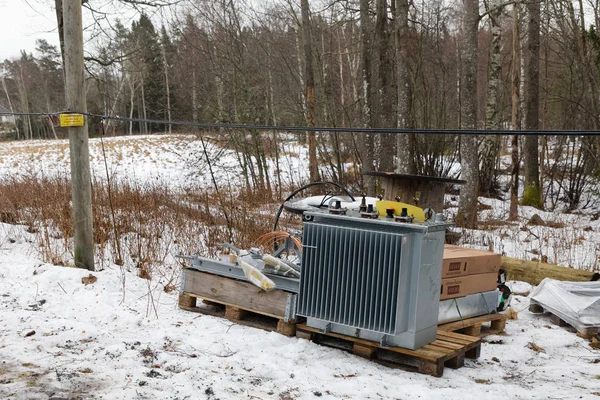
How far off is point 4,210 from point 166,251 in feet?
10.8

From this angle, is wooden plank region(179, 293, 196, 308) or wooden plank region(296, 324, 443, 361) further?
wooden plank region(179, 293, 196, 308)

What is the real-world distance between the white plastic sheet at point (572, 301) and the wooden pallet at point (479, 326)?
1.70 feet

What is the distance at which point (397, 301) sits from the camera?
3420 mm

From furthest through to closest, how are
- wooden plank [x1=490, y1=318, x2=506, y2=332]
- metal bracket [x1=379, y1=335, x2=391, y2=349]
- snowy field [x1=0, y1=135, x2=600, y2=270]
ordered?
snowy field [x1=0, y1=135, x2=600, y2=270] < wooden plank [x1=490, y1=318, x2=506, y2=332] < metal bracket [x1=379, y1=335, x2=391, y2=349]

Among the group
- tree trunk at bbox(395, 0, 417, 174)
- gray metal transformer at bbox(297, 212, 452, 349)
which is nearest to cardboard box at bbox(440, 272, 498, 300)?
gray metal transformer at bbox(297, 212, 452, 349)

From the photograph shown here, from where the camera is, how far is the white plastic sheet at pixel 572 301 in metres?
4.58

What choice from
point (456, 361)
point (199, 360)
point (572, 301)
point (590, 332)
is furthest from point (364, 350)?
point (572, 301)

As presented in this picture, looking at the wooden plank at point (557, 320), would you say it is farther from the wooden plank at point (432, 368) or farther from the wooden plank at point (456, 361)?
the wooden plank at point (432, 368)

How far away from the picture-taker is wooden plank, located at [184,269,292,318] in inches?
165

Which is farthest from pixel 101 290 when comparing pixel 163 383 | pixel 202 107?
pixel 202 107

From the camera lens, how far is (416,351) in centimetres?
351

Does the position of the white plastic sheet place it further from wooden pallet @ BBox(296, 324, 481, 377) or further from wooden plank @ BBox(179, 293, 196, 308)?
wooden plank @ BBox(179, 293, 196, 308)

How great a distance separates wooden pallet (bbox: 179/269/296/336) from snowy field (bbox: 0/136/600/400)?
0.34 feet

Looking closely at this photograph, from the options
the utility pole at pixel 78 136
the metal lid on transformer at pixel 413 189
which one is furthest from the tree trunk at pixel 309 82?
the utility pole at pixel 78 136
